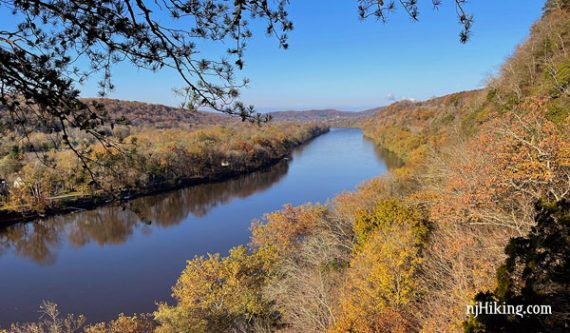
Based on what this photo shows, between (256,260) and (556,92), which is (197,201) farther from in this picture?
(556,92)

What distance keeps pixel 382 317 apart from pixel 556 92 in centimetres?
1472

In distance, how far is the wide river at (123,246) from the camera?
1642 centimetres

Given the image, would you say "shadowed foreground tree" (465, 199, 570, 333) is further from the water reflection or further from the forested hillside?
the water reflection

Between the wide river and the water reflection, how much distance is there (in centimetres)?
7

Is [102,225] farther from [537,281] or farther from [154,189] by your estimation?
[537,281]

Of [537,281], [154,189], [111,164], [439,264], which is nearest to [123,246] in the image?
[154,189]

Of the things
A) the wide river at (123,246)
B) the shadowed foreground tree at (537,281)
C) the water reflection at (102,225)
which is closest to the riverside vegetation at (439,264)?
the shadowed foreground tree at (537,281)

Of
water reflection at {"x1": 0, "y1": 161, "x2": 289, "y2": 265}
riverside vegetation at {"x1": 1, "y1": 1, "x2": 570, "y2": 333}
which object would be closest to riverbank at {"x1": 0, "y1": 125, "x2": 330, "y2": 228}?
water reflection at {"x1": 0, "y1": 161, "x2": 289, "y2": 265}

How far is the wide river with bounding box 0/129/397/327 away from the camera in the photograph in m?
16.4

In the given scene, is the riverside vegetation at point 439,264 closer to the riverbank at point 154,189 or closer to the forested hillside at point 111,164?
the forested hillside at point 111,164

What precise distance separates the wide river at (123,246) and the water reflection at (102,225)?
67mm

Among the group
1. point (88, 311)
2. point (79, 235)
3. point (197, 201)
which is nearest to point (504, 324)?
point (88, 311)

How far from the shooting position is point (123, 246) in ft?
76.9

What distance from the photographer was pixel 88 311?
1539cm
